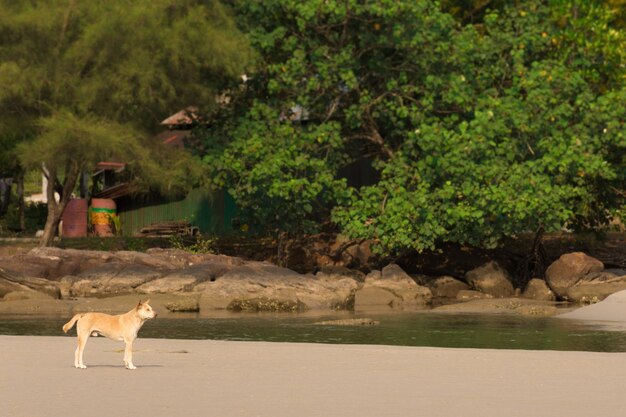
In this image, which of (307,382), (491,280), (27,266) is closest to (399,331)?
(307,382)

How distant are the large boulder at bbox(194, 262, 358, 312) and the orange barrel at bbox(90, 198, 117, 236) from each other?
55.2ft

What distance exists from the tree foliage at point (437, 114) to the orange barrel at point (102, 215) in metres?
11.3

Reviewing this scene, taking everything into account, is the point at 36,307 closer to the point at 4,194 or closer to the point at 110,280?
the point at 110,280

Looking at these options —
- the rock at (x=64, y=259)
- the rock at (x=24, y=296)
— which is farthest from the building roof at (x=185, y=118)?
the rock at (x=24, y=296)

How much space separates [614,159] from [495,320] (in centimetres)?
1563

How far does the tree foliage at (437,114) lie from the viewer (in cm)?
4484

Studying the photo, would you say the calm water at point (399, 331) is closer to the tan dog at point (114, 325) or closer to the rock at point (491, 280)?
the tan dog at point (114, 325)

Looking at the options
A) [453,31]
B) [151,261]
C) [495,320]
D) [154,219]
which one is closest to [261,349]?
[495,320]

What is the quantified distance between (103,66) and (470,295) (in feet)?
→ 51.0

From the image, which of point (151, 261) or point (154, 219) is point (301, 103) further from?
point (154, 219)

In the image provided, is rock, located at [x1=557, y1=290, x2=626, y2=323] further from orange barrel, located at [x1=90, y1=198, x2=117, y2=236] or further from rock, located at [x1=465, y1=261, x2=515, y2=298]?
orange barrel, located at [x1=90, y1=198, x2=117, y2=236]

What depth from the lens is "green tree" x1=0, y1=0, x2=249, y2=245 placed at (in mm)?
44938

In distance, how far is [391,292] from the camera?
43781 millimetres

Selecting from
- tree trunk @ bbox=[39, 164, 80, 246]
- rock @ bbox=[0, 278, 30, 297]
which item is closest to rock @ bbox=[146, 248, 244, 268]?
tree trunk @ bbox=[39, 164, 80, 246]
